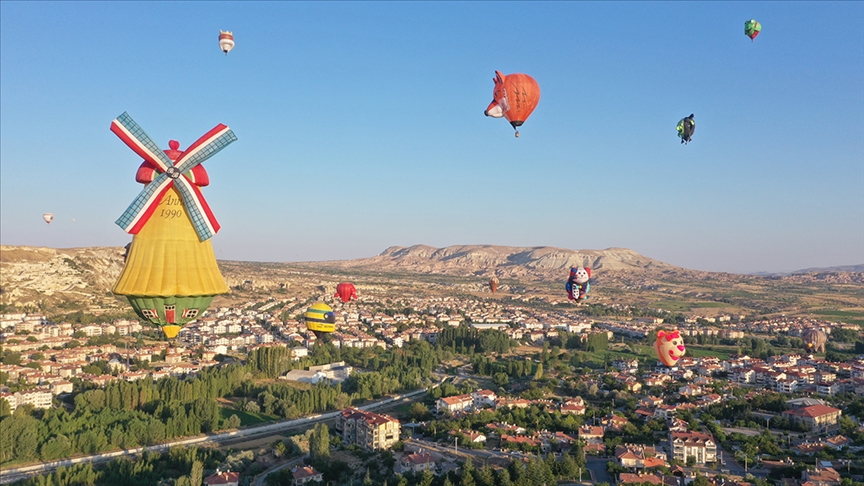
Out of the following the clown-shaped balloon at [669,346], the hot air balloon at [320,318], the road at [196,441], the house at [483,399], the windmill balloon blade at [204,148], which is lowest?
the road at [196,441]

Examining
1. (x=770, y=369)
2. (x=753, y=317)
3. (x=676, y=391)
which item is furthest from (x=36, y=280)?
(x=753, y=317)

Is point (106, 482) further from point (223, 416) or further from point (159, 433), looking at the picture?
point (223, 416)

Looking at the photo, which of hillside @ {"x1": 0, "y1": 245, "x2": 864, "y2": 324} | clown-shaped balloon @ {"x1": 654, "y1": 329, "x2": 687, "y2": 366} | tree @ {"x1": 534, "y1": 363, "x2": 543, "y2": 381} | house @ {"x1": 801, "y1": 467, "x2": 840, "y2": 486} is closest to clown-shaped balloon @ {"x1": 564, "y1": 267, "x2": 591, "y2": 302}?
clown-shaped balloon @ {"x1": 654, "y1": 329, "x2": 687, "y2": 366}

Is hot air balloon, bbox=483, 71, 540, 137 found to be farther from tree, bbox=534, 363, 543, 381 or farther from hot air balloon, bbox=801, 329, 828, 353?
hot air balloon, bbox=801, 329, 828, 353

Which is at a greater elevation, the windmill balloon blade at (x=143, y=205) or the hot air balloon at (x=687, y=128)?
the hot air balloon at (x=687, y=128)

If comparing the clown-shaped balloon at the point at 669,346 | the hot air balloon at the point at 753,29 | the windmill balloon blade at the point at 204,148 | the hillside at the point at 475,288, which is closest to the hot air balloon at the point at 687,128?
the hot air balloon at the point at 753,29

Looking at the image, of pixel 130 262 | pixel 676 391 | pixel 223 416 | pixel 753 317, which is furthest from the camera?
pixel 753 317

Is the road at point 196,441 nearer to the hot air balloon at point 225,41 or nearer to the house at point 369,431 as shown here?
the house at point 369,431
